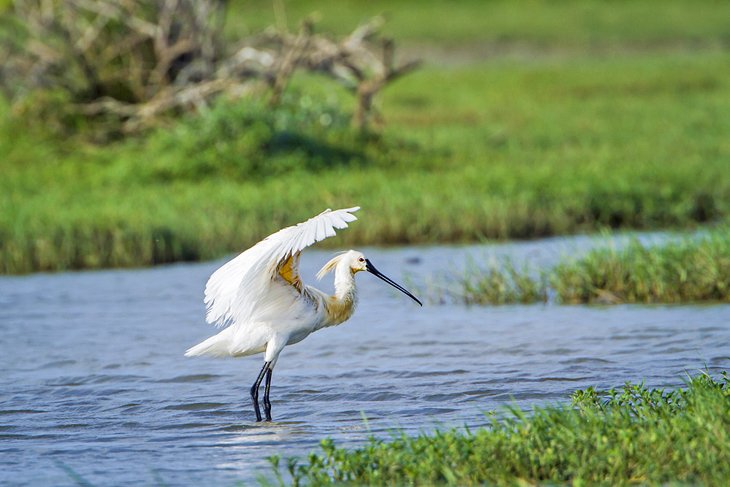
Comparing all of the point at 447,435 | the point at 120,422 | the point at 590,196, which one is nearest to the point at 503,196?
the point at 590,196

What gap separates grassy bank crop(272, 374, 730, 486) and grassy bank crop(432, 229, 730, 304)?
13.5 ft

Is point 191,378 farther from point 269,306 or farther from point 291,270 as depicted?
point 291,270

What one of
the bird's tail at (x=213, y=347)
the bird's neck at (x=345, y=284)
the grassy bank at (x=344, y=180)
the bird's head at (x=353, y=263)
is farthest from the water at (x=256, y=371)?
the grassy bank at (x=344, y=180)

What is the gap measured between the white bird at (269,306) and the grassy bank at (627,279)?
8.81 feet

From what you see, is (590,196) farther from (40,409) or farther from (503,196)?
(40,409)

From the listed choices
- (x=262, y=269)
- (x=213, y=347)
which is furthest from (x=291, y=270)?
(x=213, y=347)

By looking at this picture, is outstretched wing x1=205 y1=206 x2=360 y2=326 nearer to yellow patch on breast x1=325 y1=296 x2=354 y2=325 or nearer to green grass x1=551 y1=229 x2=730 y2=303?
yellow patch on breast x1=325 y1=296 x2=354 y2=325

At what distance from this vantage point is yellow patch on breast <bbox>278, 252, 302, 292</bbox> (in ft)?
24.5

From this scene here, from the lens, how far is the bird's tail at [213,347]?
7.45 m

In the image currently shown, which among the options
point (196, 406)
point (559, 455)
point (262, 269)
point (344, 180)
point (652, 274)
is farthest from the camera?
point (344, 180)

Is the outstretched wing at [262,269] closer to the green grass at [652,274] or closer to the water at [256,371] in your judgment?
the water at [256,371]

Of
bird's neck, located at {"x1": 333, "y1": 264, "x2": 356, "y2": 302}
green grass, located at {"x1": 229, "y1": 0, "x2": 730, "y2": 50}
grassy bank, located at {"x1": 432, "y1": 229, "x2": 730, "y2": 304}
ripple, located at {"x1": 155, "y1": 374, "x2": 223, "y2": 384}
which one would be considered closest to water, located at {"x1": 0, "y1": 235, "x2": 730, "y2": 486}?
ripple, located at {"x1": 155, "y1": 374, "x2": 223, "y2": 384}

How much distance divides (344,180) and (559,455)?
32.9ft

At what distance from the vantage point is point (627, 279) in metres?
9.91
